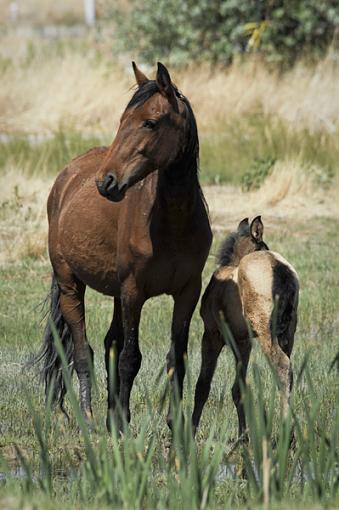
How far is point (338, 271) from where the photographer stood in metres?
12.6

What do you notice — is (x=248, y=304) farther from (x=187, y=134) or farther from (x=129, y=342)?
(x=187, y=134)

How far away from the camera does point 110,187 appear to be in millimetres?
6398

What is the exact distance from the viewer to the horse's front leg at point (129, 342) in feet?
23.5

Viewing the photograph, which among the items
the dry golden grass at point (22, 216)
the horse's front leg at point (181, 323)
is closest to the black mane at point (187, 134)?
the horse's front leg at point (181, 323)

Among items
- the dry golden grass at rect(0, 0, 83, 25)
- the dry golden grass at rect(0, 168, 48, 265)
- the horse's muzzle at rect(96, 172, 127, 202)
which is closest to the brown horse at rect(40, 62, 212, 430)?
the horse's muzzle at rect(96, 172, 127, 202)

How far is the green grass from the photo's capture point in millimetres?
4797

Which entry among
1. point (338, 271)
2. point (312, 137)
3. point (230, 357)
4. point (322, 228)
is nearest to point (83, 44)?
point (312, 137)

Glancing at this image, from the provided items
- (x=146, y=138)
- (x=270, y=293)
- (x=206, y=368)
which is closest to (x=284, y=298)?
(x=270, y=293)

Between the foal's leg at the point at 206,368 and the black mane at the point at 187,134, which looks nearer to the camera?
the black mane at the point at 187,134

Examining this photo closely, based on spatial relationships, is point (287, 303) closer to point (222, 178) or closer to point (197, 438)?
point (197, 438)

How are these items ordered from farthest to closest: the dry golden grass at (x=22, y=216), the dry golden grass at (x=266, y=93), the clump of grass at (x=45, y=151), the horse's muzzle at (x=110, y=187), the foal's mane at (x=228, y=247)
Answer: the dry golden grass at (x=266, y=93) < the clump of grass at (x=45, y=151) < the dry golden grass at (x=22, y=216) < the foal's mane at (x=228, y=247) < the horse's muzzle at (x=110, y=187)

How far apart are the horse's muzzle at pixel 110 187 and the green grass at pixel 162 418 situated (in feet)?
3.34

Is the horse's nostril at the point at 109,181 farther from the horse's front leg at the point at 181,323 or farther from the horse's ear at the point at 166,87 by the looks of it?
the horse's front leg at the point at 181,323

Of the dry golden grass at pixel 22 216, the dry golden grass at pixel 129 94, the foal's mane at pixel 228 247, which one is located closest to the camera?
the foal's mane at pixel 228 247
